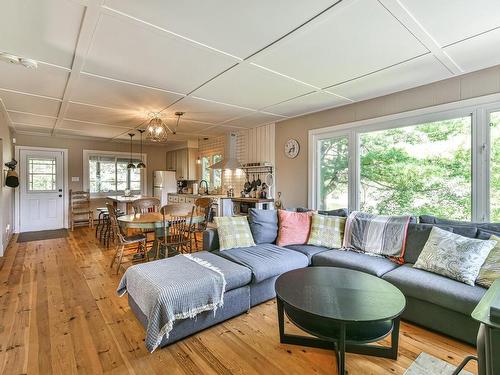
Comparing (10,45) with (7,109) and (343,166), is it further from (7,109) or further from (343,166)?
(343,166)

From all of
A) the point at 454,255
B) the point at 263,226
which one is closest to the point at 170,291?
the point at 263,226

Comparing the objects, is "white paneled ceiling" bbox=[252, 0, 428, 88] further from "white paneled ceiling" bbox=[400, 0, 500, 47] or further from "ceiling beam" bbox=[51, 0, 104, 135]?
"ceiling beam" bbox=[51, 0, 104, 135]

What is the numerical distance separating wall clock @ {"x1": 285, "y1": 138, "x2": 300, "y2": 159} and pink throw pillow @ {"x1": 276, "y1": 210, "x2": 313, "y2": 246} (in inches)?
55.6

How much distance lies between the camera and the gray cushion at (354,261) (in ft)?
8.31

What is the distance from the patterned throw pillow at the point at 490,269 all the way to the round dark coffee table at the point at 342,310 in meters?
0.83

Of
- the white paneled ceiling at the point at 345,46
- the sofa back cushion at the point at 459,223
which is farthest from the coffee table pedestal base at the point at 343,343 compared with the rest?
the white paneled ceiling at the point at 345,46

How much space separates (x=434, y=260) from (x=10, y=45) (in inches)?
162

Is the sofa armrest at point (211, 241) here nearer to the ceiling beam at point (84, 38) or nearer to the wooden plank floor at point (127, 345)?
the wooden plank floor at point (127, 345)

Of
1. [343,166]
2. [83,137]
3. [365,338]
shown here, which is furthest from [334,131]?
[83,137]

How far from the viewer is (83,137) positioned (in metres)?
6.84

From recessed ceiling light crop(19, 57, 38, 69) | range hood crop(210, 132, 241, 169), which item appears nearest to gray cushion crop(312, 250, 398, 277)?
range hood crop(210, 132, 241, 169)

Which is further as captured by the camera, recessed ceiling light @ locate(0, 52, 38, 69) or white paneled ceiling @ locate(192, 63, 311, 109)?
white paneled ceiling @ locate(192, 63, 311, 109)

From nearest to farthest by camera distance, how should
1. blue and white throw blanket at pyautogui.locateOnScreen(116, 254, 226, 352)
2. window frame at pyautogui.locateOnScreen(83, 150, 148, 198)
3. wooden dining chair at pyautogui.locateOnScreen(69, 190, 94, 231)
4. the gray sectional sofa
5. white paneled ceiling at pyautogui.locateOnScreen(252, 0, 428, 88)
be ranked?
white paneled ceiling at pyautogui.locateOnScreen(252, 0, 428, 88), blue and white throw blanket at pyautogui.locateOnScreen(116, 254, 226, 352), the gray sectional sofa, wooden dining chair at pyautogui.locateOnScreen(69, 190, 94, 231), window frame at pyautogui.locateOnScreen(83, 150, 148, 198)

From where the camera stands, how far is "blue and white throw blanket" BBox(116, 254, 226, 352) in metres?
1.86
